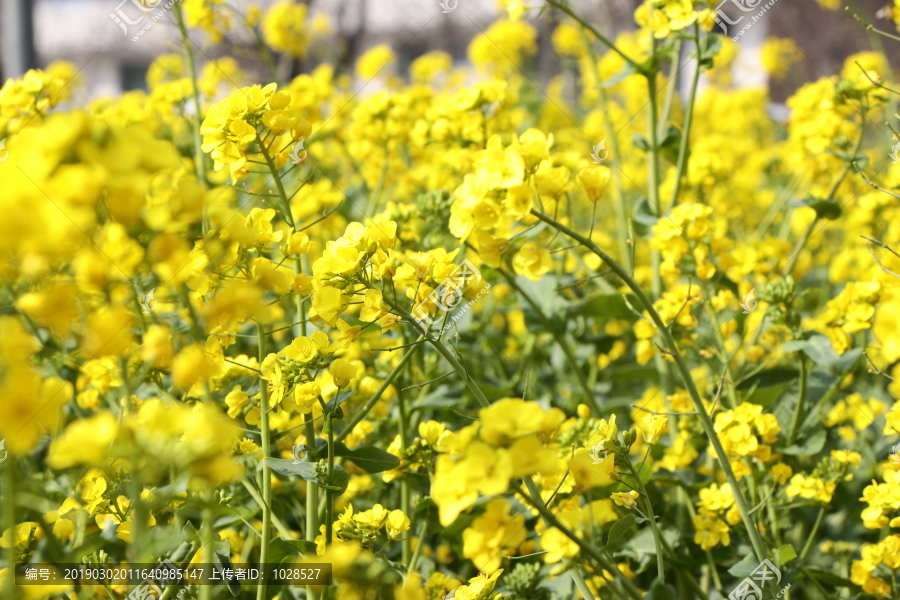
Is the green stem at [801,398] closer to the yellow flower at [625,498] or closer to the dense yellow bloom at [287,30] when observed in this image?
the yellow flower at [625,498]

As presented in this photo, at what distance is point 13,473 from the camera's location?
622 millimetres

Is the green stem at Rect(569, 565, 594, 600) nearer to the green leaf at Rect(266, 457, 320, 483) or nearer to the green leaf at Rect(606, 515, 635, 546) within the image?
the green leaf at Rect(606, 515, 635, 546)

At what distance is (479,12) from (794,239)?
9206 mm

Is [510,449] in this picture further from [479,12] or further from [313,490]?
[479,12]

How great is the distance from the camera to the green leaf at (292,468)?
1.05 meters

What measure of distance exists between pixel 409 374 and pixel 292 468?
0.75 metres

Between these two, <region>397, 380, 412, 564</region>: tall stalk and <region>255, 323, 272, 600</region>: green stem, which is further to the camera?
<region>397, 380, 412, 564</region>: tall stalk

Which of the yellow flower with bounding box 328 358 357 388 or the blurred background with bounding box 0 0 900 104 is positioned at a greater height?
the blurred background with bounding box 0 0 900 104

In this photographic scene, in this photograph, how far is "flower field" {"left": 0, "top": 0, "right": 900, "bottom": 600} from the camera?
634 mm

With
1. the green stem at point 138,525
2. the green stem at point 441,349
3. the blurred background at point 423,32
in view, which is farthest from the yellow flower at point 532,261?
the blurred background at point 423,32

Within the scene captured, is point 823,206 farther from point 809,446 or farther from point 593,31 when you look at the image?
point 593,31

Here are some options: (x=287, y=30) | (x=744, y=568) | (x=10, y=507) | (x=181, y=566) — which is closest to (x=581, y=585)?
(x=744, y=568)

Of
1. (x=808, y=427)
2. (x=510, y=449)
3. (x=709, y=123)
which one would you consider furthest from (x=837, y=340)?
(x=709, y=123)

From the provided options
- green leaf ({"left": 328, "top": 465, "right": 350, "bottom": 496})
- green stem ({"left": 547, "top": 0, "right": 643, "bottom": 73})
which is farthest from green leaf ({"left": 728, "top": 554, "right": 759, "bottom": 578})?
green stem ({"left": 547, "top": 0, "right": 643, "bottom": 73})
